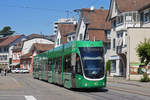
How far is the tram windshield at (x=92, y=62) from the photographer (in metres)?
19.7

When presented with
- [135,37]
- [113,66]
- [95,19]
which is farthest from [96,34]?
[135,37]

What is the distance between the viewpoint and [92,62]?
19953 millimetres

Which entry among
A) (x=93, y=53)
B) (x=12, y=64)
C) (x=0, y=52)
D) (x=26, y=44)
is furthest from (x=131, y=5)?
(x=0, y=52)

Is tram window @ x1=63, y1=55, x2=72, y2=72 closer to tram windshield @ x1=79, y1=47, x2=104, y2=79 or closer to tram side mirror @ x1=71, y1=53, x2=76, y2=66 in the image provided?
tram side mirror @ x1=71, y1=53, x2=76, y2=66

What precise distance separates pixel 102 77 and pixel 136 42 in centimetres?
2258

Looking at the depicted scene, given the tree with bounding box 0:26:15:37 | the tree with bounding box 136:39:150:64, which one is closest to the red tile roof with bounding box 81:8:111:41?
the tree with bounding box 136:39:150:64

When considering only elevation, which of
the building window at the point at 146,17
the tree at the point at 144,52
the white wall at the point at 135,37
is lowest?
the tree at the point at 144,52

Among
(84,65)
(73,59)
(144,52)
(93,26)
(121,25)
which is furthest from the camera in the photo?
(93,26)

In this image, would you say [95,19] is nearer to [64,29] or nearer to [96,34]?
[96,34]

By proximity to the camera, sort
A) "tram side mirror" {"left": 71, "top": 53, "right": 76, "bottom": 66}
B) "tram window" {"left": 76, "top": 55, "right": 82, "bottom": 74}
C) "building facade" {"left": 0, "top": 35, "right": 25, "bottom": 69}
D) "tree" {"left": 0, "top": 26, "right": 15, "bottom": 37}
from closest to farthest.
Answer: "tram window" {"left": 76, "top": 55, "right": 82, "bottom": 74} → "tram side mirror" {"left": 71, "top": 53, "right": 76, "bottom": 66} → "building facade" {"left": 0, "top": 35, "right": 25, "bottom": 69} → "tree" {"left": 0, "top": 26, "right": 15, "bottom": 37}

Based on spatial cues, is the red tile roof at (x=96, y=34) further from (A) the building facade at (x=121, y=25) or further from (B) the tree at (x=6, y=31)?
(B) the tree at (x=6, y=31)

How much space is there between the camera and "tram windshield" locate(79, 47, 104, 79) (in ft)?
64.7

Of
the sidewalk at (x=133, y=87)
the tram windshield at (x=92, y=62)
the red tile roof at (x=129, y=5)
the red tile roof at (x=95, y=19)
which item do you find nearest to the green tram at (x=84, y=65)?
the tram windshield at (x=92, y=62)

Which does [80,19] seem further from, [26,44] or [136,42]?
[26,44]
